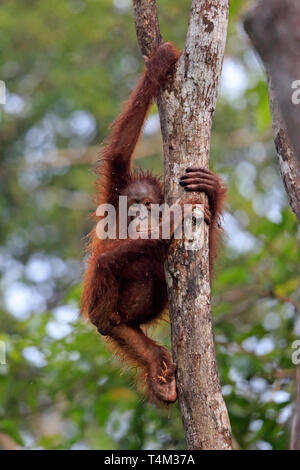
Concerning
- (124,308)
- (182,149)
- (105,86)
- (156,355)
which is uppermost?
(105,86)

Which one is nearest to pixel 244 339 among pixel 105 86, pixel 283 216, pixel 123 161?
pixel 283 216

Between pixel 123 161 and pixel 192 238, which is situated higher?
pixel 123 161

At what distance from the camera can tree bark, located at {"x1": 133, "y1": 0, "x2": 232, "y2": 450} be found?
2.72 metres

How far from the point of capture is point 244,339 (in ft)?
16.1

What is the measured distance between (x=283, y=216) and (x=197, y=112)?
79.6 inches

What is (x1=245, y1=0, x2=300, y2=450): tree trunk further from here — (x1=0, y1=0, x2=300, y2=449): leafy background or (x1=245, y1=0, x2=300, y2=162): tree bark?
(x1=0, y1=0, x2=300, y2=449): leafy background

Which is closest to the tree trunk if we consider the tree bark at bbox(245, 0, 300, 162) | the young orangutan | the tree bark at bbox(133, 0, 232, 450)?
the tree bark at bbox(245, 0, 300, 162)

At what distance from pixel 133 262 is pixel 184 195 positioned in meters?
0.81

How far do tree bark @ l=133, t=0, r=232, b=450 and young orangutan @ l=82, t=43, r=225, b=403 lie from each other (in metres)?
0.18

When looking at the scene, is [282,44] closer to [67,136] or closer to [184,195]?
[184,195]

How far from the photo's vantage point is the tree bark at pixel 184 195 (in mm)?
2717

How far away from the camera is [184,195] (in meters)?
3.06
